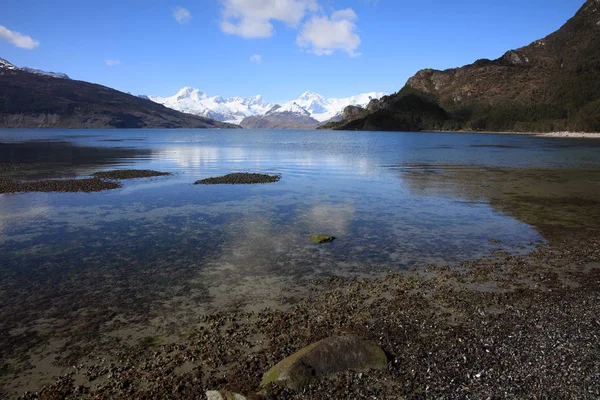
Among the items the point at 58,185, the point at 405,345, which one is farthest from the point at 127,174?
the point at 405,345

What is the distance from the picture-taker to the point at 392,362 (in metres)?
12.7

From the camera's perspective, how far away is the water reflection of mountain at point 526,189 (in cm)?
3531

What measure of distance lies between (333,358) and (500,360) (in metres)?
5.61

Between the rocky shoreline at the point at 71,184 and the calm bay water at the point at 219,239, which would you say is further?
the rocky shoreline at the point at 71,184

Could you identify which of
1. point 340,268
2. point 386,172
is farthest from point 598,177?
point 340,268

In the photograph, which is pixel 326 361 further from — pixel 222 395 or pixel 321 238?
pixel 321 238

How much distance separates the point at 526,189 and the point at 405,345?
1753 inches

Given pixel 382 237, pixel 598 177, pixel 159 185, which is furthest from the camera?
pixel 598 177

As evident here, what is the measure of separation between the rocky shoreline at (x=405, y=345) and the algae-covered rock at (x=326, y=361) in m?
0.26

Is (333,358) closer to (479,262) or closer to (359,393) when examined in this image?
(359,393)

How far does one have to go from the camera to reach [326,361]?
12312mm

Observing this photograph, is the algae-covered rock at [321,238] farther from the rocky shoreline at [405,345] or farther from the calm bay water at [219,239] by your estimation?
the rocky shoreline at [405,345]

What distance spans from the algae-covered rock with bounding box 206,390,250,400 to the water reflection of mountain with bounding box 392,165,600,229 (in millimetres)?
29627

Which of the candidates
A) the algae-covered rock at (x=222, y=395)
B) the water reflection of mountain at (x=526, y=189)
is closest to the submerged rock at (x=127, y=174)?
the water reflection of mountain at (x=526, y=189)
